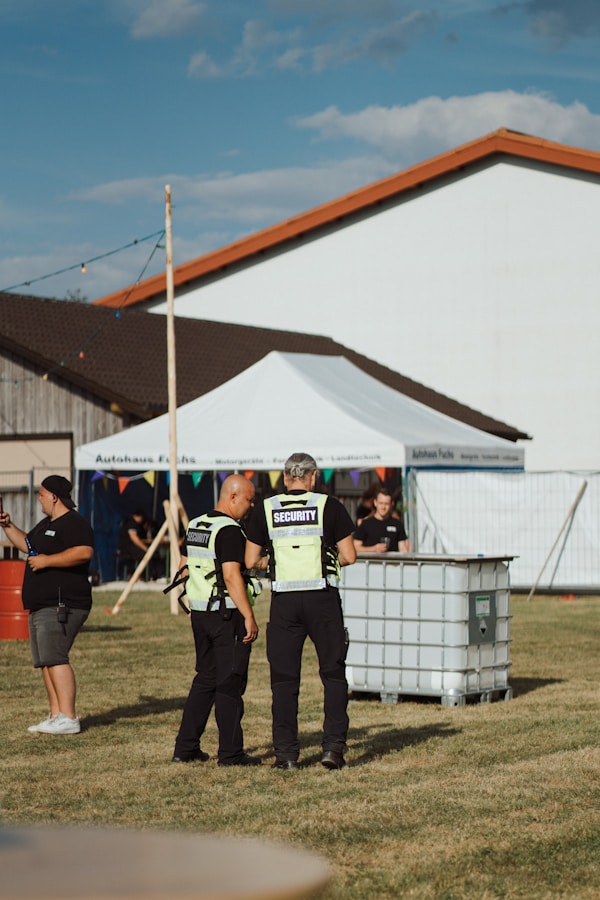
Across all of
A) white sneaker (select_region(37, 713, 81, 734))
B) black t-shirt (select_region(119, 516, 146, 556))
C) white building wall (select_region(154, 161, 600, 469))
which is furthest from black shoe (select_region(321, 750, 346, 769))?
white building wall (select_region(154, 161, 600, 469))

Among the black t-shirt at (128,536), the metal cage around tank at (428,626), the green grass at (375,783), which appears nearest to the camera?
the green grass at (375,783)

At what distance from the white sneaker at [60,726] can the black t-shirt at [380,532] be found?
494 cm

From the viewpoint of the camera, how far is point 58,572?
35.2ft

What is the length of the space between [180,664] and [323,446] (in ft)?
29.8

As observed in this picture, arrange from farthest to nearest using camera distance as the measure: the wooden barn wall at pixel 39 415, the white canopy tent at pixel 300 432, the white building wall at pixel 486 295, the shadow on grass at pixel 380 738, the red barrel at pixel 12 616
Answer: the white building wall at pixel 486 295 → the wooden barn wall at pixel 39 415 → the white canopy tent at pixel 300 432 → the red barrel at pixel 12 616 → the shadow on grass at pixel 380 738

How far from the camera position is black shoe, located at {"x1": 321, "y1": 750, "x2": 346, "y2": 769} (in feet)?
29.6

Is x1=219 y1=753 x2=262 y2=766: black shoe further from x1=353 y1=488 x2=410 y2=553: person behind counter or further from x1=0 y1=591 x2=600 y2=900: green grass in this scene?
x1=353 y1=488 x2=410 y2=553: person behind counter

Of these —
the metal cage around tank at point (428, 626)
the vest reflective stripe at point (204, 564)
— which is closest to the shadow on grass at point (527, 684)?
→ the metal cage around tank at point (428, 626)

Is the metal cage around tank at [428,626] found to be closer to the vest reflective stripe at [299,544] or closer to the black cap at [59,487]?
the black cap at [59,487]

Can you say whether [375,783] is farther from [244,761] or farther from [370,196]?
[370,196]

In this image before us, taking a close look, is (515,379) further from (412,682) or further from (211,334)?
(412,682)

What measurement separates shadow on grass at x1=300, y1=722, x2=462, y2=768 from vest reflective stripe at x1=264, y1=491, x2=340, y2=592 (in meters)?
1.24

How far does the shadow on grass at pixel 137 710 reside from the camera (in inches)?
445

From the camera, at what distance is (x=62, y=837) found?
2271 mm
